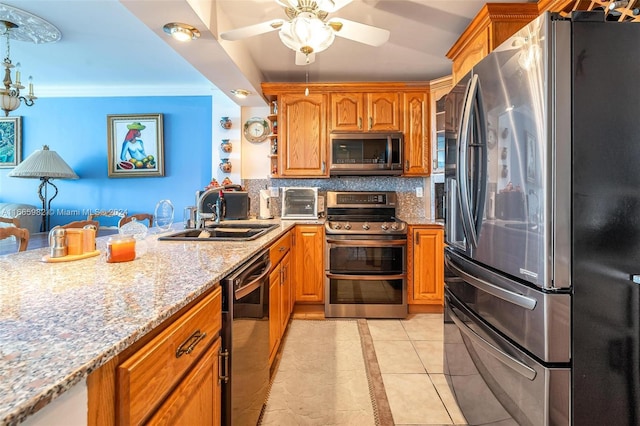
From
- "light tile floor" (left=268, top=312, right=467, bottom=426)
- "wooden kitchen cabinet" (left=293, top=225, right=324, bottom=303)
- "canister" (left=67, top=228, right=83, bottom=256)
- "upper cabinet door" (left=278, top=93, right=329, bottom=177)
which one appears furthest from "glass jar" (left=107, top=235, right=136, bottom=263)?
"upper cabinet door" (left=278, top=93, right=329, bottom=177)

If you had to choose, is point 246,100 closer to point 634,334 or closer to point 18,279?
point 18,279

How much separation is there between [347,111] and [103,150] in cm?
297

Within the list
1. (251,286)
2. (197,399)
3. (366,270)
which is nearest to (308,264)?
(366,270)

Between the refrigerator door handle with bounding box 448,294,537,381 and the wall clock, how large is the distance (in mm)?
2802

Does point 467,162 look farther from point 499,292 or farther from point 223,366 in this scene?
point 223,366

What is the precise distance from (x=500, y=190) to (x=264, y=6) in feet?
6.06

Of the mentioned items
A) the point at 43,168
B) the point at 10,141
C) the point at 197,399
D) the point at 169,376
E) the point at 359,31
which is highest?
the point at 359,31

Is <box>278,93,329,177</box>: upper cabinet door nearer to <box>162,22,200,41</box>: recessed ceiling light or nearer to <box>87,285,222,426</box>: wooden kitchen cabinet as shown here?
<box>162,22,200,41</box>: recessed ceiling light

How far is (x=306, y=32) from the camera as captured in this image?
4.85ft

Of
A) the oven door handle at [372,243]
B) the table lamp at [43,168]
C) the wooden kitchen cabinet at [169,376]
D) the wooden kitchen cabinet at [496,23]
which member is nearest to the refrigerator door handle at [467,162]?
the wooden kitchen cabinet at [496,23]

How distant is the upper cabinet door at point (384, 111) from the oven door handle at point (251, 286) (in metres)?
2.07

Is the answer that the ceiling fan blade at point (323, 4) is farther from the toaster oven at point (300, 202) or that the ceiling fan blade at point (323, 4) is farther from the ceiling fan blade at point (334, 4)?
the toaster oven at point (300, 202)

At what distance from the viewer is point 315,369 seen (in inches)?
78.2

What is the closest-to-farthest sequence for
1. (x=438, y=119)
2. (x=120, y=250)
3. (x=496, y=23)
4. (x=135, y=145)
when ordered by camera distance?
(x=120, y=250) → (x=496, y=23) → (x=438, y=119) → (x=135, y=145)
